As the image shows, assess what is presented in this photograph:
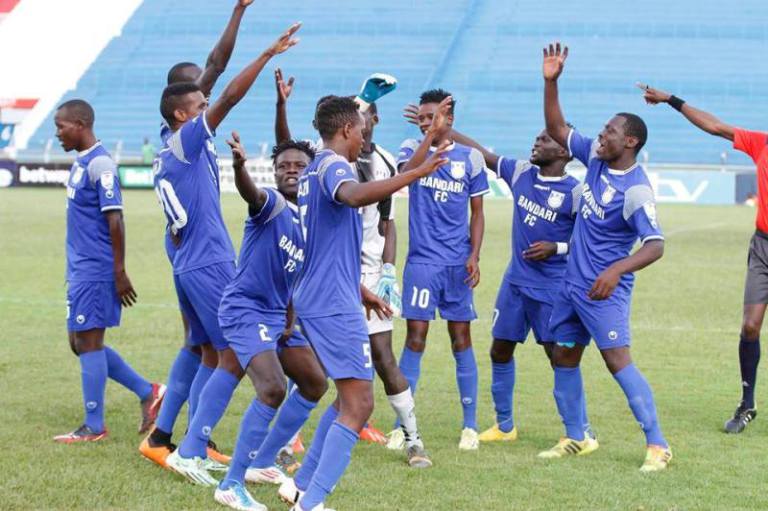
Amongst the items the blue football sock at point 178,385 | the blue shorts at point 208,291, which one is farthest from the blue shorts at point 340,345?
the blue football sock at point 178,385

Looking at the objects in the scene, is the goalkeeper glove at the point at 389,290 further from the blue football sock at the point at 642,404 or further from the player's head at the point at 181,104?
the player's head at the point at 181,104

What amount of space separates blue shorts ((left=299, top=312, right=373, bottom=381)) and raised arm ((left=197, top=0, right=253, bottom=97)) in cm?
240

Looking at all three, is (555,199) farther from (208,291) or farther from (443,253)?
(208,291)

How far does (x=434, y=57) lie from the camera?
202ft

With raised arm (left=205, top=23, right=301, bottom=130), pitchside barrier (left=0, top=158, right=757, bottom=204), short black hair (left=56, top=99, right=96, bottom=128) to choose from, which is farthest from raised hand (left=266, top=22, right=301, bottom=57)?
pitchside barrier (left=0, top=158, right=757, bottom=204)

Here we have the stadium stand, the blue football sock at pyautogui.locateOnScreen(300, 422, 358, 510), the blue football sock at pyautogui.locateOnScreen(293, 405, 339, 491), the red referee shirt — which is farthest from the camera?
the stadium stand

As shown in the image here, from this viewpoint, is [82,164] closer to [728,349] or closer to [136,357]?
[136,357]

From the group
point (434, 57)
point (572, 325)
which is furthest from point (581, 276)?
point (434, 57)

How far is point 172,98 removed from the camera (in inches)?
309

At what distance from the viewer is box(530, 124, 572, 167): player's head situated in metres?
8.88

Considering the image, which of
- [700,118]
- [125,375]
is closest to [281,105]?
[125,375]

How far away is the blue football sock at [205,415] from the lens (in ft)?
24.5

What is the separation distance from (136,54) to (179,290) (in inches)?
2413

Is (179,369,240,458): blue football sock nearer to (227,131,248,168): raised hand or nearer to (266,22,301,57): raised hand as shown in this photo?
(227,131,248,168): raised hand
